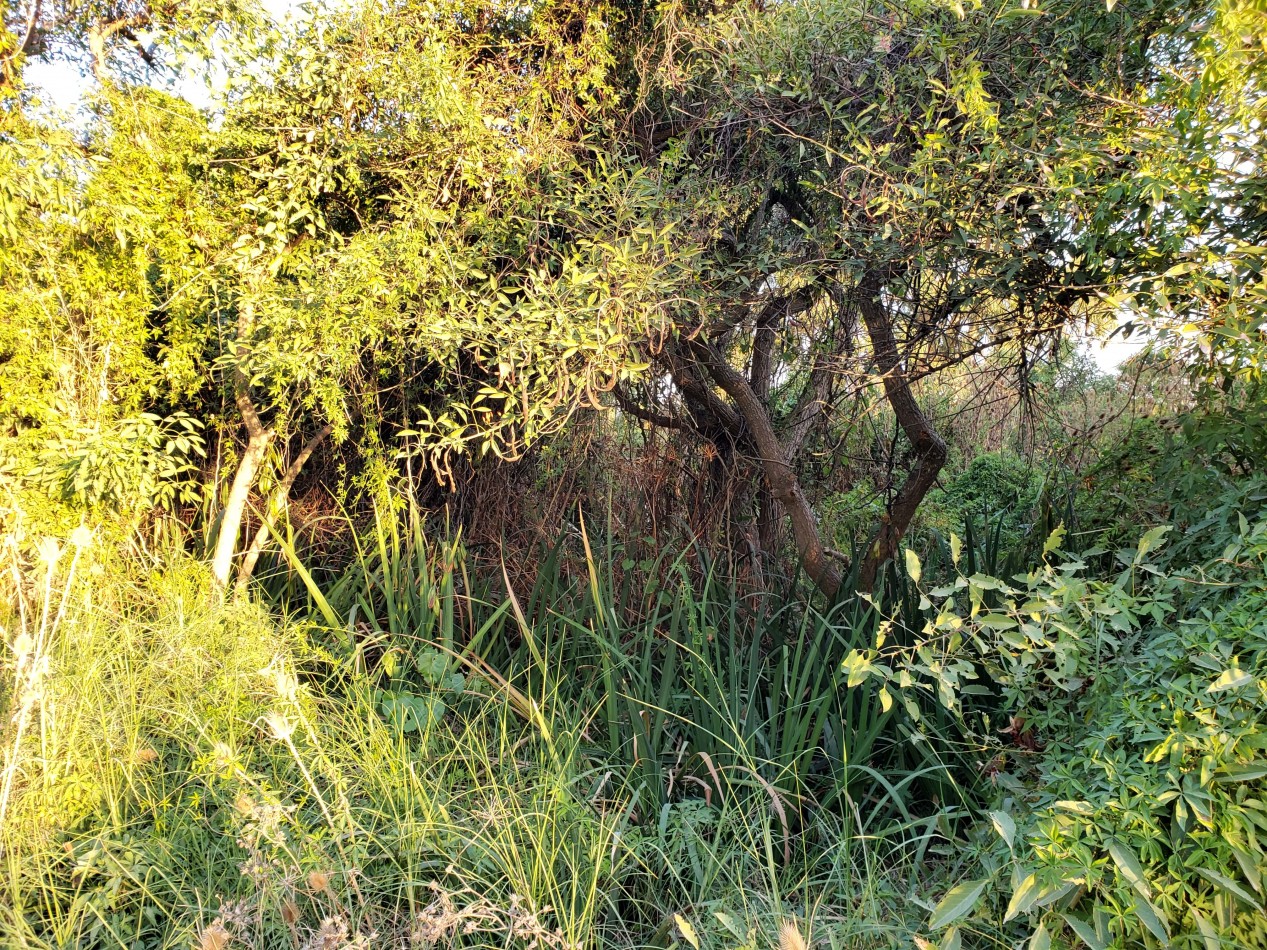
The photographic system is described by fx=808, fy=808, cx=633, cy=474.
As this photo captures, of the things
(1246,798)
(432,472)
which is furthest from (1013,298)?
(432,472)

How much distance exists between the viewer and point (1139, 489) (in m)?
3.13

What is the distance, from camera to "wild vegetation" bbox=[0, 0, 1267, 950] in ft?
6.76

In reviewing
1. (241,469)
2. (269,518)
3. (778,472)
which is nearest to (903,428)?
(778,472)

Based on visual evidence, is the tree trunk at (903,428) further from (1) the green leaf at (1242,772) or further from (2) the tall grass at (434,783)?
(1) the green leaf at (1242,772)

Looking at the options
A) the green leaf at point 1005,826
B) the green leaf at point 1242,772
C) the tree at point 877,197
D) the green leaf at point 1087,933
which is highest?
the tree at point 877,197

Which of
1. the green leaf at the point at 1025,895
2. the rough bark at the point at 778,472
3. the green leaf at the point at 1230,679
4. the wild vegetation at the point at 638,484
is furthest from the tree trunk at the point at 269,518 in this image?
the green leaf at the point at 1230,679

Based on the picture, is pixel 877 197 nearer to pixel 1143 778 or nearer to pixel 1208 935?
pixel 1143 778

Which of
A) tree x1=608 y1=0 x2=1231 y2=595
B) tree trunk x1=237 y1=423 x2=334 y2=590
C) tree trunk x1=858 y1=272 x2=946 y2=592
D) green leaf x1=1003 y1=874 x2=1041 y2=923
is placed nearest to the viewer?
green leaf x1=1003 y1=874 x2=1041 y2=923

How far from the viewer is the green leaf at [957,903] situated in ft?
5.47

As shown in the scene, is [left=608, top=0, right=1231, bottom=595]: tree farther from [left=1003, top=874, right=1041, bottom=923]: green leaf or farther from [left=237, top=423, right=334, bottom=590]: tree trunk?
[left=1003, top=874, right=1041, bottom=923]: green leaf

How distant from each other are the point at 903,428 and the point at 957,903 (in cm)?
275

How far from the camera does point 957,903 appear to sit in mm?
1703

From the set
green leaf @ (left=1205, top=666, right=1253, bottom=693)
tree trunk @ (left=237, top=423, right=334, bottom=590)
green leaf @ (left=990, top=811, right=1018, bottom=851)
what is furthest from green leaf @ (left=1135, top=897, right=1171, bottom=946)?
tree trunk @ (left=237, top=423, right=334, bottom=590)

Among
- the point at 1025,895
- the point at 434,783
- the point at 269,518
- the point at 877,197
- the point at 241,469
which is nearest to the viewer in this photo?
the point at 1025,895
